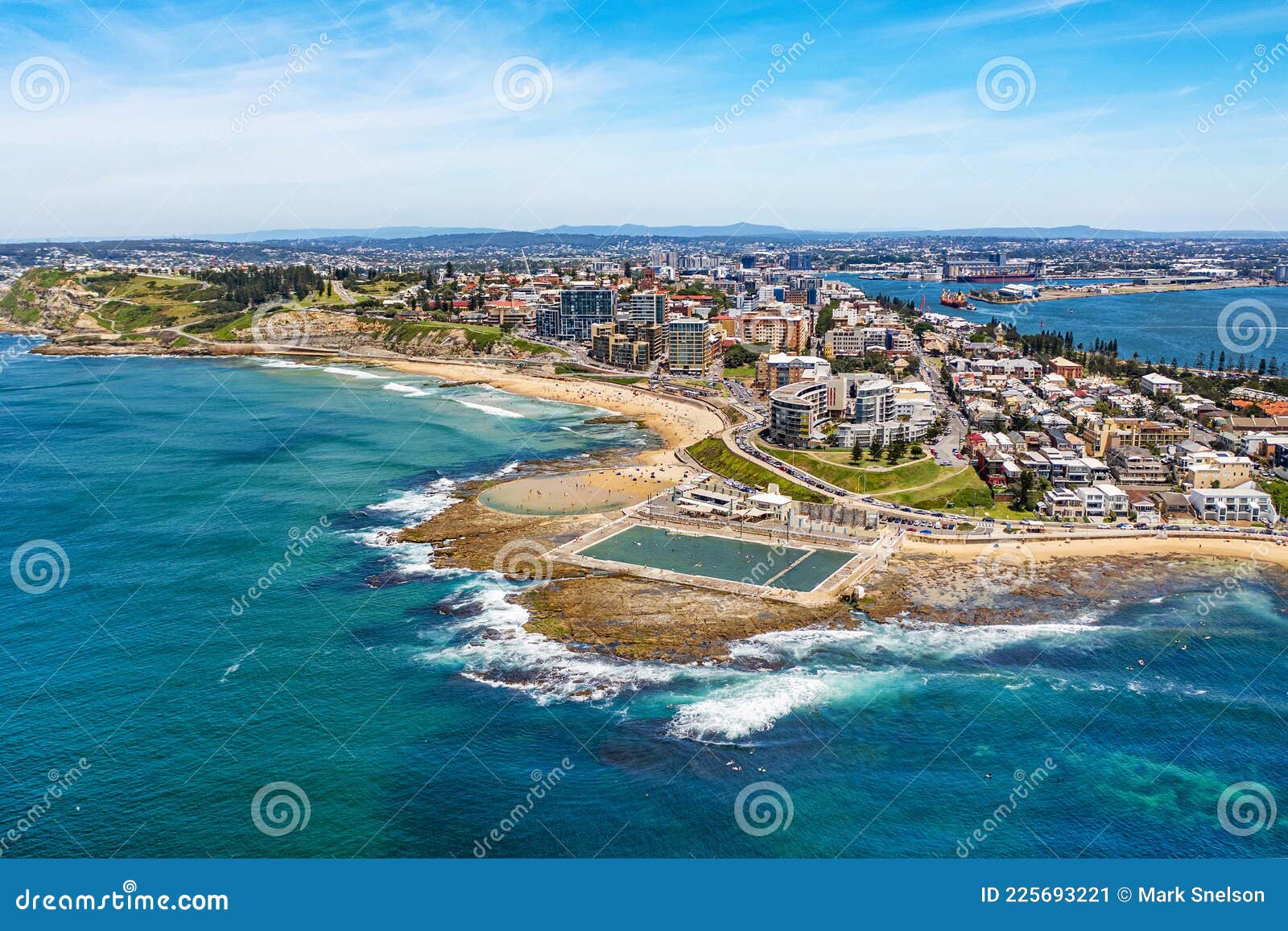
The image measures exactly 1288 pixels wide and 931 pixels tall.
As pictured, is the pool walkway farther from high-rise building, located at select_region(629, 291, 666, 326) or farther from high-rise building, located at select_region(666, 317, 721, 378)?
high-rise building, located at select_region(629, 291, 666, 326)

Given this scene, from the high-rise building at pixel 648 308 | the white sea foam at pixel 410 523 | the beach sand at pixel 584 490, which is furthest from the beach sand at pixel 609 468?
the high-rise building at pixel 648 308

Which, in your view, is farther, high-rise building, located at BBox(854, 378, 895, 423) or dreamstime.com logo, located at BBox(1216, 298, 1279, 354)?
dreamstime.com logo, located at BBox(1216, 298, 1279, 354)

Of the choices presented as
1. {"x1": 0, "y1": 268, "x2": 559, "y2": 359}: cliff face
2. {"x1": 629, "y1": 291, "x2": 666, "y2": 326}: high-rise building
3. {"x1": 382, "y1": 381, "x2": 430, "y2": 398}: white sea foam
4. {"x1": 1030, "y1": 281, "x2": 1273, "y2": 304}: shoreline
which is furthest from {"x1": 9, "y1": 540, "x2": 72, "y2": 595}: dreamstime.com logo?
{"x1": 1030, "y1": 281, "x2": 1273, "y2": 304}: shoreline

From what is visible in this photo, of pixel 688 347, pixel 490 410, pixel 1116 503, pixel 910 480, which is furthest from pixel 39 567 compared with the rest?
pixel 688 347

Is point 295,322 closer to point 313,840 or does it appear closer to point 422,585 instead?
point 422,585

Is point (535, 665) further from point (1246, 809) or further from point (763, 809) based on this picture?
point (1246, 809)

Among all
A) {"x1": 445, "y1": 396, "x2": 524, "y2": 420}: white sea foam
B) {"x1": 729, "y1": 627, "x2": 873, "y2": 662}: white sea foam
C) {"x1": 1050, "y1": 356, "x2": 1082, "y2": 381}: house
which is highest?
{"x1": 1050, "y1": 356, "x2": 1082, "y2": 381}: house
